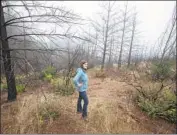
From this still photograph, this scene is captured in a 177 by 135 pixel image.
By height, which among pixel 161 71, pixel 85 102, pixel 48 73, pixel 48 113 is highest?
pixel 85 102

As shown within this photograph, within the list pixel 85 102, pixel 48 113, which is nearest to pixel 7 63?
pixel 48 113

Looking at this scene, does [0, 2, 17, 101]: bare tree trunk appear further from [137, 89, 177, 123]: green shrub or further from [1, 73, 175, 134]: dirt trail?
[137, 89, 177, 123]: green shrub

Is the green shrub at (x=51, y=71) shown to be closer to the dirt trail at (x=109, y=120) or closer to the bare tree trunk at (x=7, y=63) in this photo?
the bare tree trunk at (x=7, y=63)

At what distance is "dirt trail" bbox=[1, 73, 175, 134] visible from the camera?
6004 millimetres

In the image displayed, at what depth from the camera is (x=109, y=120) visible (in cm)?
621

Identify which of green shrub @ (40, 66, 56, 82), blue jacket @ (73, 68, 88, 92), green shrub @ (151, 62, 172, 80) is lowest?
green shrub @ (40, 66, 56, 82)

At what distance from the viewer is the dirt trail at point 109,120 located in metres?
6.00

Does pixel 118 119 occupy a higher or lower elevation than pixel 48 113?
lower

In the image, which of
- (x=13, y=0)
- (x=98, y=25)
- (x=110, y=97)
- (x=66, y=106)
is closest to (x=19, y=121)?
(x=66, y=106)

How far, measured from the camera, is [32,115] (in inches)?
252

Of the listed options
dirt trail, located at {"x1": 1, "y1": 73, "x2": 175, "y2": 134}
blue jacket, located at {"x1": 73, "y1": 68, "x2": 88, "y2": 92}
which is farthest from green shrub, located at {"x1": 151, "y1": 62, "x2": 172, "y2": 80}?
blue jacket, located at {"x1": 73, "y1": 68, "x2": 88, "y2": 92}

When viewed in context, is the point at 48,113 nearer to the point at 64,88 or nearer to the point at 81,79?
the point at 81,79

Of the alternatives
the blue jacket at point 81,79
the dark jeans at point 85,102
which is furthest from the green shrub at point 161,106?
the blue jacket at point 81,79

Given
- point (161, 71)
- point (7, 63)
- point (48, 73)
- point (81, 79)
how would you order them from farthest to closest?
point (48, 73) → point (161, 71) → point (7, 63) → point (81, 79)
